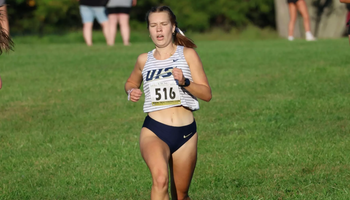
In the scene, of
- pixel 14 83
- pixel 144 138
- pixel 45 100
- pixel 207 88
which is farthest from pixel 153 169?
pixel 14 83


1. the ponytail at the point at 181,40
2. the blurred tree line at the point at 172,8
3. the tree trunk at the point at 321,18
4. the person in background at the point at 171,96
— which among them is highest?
the ponytail at the point at 181,40

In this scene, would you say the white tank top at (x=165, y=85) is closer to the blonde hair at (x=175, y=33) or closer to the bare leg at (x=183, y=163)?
the blonde hair at (x=175, y=33)

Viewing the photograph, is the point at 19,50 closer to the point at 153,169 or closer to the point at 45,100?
the point at 45,100

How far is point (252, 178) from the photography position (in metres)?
7.07

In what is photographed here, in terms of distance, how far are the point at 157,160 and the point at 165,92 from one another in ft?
2.03

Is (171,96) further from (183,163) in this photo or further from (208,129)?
(208,129)

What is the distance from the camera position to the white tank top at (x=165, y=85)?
5484 millimetres

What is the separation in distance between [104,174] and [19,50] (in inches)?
445

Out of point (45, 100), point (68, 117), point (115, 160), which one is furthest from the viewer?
point (45, 100)

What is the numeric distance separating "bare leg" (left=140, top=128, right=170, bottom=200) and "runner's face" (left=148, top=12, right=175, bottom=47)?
0.77 m

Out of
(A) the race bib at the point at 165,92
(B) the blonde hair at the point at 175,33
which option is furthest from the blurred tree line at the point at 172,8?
(A) the race bib at the point at 165,92

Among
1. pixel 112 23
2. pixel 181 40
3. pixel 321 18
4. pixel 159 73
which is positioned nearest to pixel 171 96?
pixel 159 73

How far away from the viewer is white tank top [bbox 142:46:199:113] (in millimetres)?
5484

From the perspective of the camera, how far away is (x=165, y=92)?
18.0 ft
